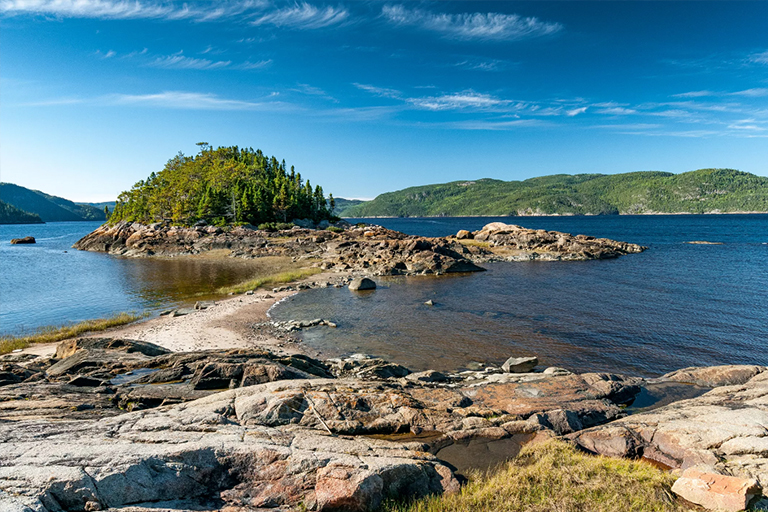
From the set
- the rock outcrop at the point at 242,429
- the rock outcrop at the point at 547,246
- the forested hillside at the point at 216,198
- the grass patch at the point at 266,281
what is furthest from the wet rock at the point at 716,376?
the forested hillside at the point at 216,198

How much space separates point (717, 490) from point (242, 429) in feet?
33.9

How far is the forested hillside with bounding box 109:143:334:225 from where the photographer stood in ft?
316

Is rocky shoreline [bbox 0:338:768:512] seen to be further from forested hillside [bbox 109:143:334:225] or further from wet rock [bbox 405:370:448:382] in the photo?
forested hillside [bbox 109:143:334:225]

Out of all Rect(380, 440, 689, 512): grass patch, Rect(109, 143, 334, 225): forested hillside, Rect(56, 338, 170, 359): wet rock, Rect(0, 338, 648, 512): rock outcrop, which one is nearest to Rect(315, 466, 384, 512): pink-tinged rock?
Rect(0, 338, 648, 512): rock outcrop

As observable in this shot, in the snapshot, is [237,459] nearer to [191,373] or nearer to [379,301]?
[191,373]

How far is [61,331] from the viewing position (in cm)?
2388

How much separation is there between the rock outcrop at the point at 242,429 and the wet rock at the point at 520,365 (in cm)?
234

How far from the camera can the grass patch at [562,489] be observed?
24.4 feet

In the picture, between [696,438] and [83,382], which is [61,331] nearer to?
[83,382]

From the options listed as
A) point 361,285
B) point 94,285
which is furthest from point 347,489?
point 94,285

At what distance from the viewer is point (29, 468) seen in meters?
6.31

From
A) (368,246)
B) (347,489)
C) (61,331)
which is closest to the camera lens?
(347,489)

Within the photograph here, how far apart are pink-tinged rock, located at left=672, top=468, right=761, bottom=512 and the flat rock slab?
1430mm

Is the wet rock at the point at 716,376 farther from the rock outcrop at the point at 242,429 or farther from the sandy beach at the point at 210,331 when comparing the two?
the sandy beach at the point at 210,331
